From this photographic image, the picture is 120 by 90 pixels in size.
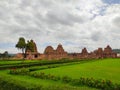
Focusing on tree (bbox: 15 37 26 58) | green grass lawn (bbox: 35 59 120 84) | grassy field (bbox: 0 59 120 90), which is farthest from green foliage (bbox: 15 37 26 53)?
grassy field (bbox: 0 59 120 90)

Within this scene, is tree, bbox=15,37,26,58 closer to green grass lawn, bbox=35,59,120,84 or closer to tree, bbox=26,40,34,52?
tree, bbox=26,40,34,52

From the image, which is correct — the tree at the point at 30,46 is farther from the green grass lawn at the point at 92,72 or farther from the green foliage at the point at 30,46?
the green grass lawn at the point at 92,72

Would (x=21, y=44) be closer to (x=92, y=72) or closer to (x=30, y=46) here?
(x=30, y=46)

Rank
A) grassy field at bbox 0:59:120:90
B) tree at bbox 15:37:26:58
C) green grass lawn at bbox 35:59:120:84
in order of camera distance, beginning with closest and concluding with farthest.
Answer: grassy field at bbox 0:59:120:90, green grass lawn at bbox 35:59:120:84, tree at bbox 15:37:26:58

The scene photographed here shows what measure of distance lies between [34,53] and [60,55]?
8.19 meters

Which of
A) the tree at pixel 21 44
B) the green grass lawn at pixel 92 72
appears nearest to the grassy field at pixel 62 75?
the green grass lawn at pixel 92 72

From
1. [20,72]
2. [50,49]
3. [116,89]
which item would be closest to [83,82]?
[116,89]

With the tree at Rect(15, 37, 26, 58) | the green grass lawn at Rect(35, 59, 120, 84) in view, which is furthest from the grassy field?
the tree at Rect(15, 37, 26, 58)

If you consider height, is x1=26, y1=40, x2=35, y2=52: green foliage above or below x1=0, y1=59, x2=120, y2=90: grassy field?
above

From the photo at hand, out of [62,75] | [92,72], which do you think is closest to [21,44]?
[92,72]

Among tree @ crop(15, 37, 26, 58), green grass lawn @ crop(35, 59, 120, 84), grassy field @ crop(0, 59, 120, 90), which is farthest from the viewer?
tree @ crop(15, 37, 26, 58)

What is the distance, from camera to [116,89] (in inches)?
494

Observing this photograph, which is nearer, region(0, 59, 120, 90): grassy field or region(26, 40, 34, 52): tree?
region(0, 59, 120, 90): grassy field

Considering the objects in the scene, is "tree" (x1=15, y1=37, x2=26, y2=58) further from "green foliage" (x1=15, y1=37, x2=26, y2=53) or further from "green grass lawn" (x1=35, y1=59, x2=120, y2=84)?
"green grass lawn" (x1=35, y1=59, x2=120, y2=84)
